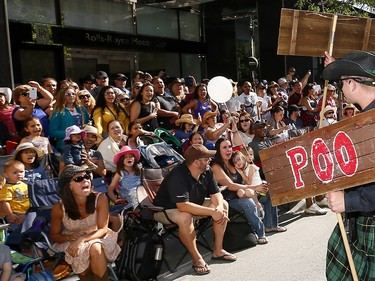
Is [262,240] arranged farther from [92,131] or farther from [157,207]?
[92,131]

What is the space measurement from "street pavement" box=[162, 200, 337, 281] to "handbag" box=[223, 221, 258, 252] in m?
0.08

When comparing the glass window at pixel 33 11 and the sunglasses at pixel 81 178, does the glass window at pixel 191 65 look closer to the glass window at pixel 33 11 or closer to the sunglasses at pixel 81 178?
the glass window at pixel 33 11

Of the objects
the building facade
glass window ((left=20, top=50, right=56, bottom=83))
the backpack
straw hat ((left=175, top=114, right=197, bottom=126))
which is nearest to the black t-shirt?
the backpack

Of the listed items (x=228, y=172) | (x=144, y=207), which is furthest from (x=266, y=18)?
(x=144, y=207)

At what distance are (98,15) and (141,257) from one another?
10528mm

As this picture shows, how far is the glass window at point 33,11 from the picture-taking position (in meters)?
12.0

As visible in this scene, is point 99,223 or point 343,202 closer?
point 343,202

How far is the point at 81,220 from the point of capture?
201 inches

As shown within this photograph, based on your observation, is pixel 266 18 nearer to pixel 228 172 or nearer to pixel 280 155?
pixel 228 172

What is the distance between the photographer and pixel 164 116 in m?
8.83

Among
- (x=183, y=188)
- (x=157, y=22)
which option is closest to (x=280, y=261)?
(x=183, y=188)

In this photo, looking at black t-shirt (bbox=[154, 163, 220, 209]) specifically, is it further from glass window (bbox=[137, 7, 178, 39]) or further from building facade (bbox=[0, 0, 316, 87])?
glass window (bbox=[137, 7, 178, 39])

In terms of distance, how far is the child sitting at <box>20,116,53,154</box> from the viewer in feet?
21.3

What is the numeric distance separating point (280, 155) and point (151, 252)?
2566 millimetres
